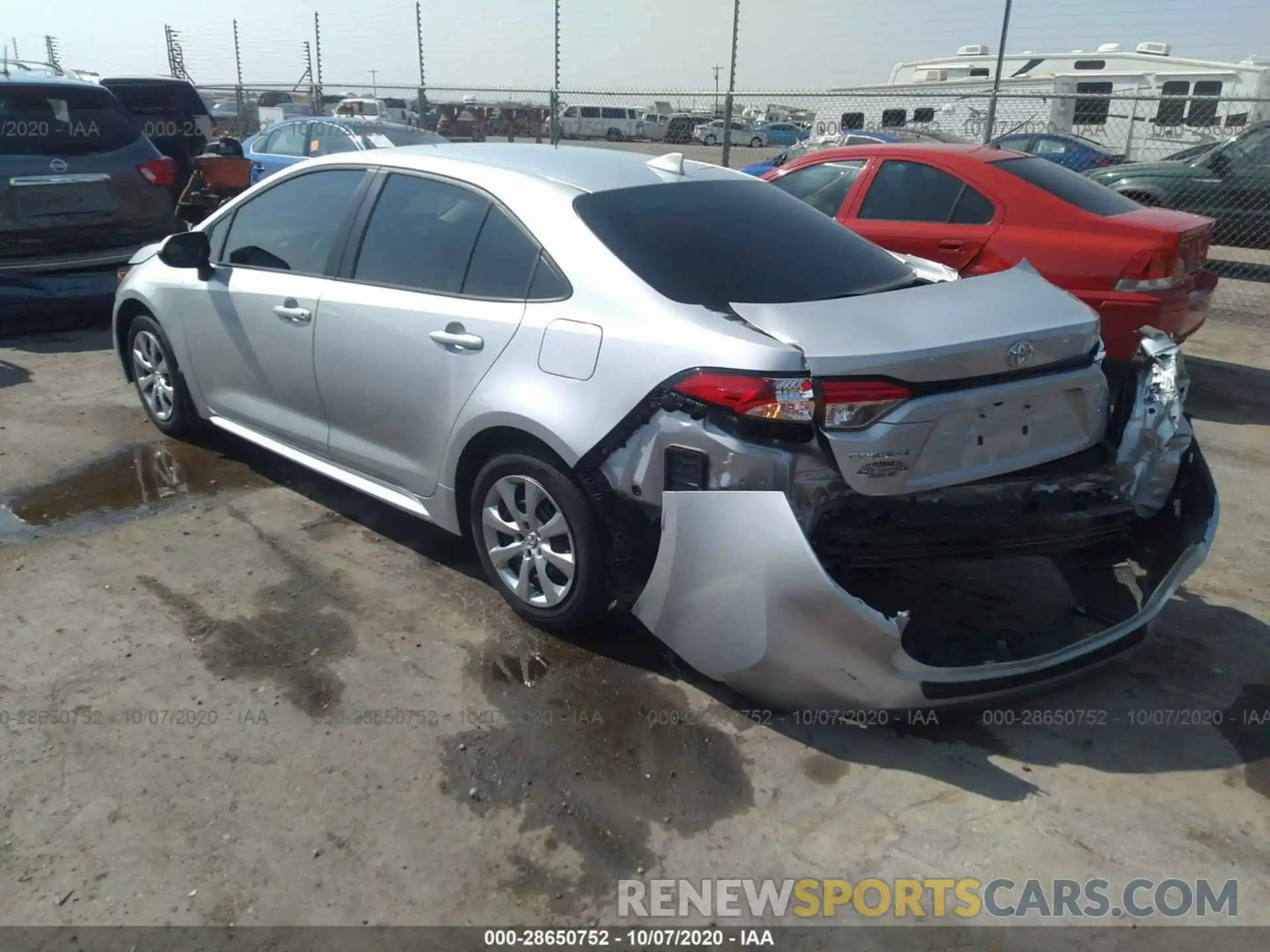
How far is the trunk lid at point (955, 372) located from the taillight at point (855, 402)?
16mm

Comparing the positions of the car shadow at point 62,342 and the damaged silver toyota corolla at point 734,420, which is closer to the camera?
the damaged silver toyota corolla at point 734,420

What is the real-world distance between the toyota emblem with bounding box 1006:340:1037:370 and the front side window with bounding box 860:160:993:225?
365cm

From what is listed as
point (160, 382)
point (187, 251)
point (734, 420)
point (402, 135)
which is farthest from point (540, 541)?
point (402, 135)

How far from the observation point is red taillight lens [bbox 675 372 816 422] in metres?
2.78

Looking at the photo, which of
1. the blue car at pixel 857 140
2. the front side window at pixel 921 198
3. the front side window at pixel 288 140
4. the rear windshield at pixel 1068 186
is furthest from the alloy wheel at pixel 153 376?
the front side window at pixel 288 140

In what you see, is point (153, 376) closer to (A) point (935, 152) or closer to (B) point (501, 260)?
(B) point (501, 260)

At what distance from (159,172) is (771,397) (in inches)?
266

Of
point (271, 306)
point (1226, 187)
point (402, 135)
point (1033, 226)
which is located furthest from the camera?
point (402, 135)

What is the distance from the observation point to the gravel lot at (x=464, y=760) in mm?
2547

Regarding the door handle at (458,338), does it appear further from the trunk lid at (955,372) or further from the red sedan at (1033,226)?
the red sedan at (1033,226)

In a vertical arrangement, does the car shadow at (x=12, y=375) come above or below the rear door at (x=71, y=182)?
below

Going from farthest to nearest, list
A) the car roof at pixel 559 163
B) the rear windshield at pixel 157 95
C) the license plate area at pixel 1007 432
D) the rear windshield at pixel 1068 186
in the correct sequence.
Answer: the rear windshield at pixel 157 95 → the rear windshield at pixel 1068 186 → the car roof at pixel 559 163 → the license plate area at pixel 1007 432

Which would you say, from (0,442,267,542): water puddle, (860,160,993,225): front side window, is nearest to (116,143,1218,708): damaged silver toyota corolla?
(0,442,267,542): water puddle

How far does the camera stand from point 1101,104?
1822 centimetres
